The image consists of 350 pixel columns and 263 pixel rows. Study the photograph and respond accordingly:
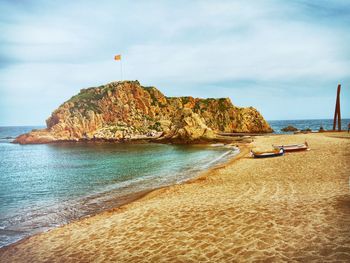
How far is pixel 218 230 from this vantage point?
9633mm

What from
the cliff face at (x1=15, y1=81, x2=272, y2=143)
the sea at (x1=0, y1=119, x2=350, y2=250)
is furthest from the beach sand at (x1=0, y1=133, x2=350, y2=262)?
the cliff face at (x1=15, y1=81, x2=272, y2=143)

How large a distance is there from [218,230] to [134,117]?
9762 centimetres

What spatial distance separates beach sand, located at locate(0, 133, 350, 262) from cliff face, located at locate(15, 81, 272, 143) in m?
61.0

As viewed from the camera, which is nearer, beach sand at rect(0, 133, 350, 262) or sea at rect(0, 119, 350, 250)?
beach sand at rect(0, 133, 350, 262)

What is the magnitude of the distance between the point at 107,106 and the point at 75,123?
15.5 m

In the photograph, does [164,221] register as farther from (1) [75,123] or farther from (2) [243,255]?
(1) [75,123]

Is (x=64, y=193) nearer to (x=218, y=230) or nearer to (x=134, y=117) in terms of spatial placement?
(x=218, y=230)

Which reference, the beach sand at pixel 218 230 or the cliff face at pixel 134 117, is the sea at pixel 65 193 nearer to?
the beach sand at pixel 218 230

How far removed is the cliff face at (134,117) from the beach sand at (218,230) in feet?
200

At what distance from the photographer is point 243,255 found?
296 inches

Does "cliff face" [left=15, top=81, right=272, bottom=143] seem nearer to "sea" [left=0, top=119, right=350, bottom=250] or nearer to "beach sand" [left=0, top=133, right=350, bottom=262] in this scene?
"sea" [left=0, top=119, right=350, bottom=250]

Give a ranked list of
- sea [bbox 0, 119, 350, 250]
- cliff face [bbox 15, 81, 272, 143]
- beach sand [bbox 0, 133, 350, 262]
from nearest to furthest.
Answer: beach sand [bbox 0, 133, 350, 262] < sea [bbox 0, 119, 350, 250] < cliff face [bbox 15, 81, 272, 143]

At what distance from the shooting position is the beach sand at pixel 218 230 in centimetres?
776

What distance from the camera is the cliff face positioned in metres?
93.8
